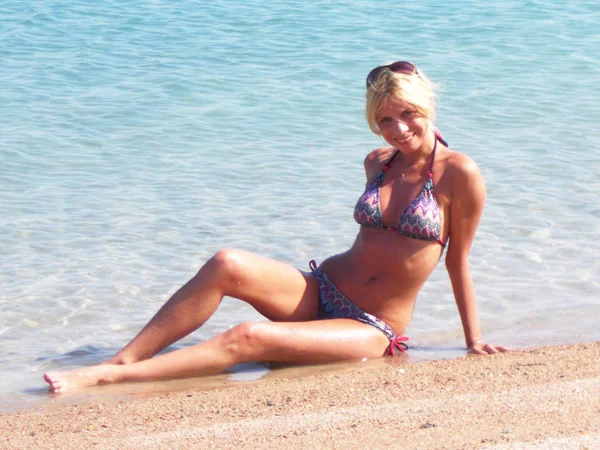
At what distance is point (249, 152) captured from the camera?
27.7ft

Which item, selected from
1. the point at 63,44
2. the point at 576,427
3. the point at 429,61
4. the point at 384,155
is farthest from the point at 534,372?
the point at 63,44

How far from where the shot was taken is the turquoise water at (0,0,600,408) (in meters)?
5.25

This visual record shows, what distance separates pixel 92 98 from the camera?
10234mm

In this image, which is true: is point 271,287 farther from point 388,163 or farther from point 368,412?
point 368,412

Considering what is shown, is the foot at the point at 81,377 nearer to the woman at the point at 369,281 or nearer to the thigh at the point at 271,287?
the woman at the point at 369,281

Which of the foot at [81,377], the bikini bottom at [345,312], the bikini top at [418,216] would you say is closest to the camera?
the foot at [81,377]

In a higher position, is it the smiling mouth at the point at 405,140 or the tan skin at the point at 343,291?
the smiling mouth at the point at 405,140

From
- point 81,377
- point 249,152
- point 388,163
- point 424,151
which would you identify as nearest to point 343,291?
point 388,163

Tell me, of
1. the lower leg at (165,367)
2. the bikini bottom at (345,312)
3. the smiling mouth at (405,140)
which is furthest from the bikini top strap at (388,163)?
the lower leg at (165,367)

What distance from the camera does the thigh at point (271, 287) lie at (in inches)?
172

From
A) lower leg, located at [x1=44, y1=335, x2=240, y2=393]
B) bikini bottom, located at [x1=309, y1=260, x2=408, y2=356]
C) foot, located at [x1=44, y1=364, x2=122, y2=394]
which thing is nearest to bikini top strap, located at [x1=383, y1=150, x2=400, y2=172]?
bikini bottom, located at [x1=309, y1=260, x2=408, y2=356]

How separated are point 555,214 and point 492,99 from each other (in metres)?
3.73

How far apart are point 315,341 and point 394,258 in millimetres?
527

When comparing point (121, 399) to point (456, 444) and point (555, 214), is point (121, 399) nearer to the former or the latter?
point (456, 444)
